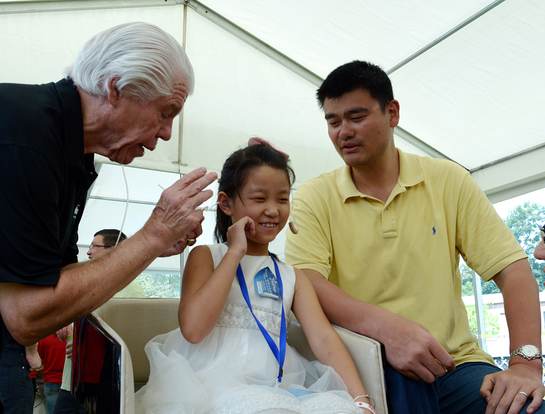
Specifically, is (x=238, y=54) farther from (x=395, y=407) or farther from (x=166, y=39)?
(x=395, y=407)

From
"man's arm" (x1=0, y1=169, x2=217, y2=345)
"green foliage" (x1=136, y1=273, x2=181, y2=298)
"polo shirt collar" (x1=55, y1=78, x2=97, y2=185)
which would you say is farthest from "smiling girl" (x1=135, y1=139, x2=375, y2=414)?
"green foliage" (x1=136, y1=273, x2=181, y2=298)

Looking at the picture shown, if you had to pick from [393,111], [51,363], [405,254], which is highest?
[393,111]

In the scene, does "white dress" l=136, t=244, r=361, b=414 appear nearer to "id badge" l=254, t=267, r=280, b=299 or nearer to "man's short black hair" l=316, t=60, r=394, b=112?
"id badge" l=254, t=267, r=280, b=299

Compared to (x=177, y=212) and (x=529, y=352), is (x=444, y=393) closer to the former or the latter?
(x=529, y=352)

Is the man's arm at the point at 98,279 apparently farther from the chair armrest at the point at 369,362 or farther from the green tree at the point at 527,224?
the green tree at the point at 527,224

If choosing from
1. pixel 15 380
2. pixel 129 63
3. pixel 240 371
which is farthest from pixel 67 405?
pixel 129 63

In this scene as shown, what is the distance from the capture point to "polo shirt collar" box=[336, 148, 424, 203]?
1.67 meters

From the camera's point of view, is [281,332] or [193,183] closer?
[193,183]

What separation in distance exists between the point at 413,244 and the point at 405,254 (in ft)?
0.15

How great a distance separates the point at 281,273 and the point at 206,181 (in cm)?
51

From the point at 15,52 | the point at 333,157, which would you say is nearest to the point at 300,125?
the point at 333,157

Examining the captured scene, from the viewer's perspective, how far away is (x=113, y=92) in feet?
3.67

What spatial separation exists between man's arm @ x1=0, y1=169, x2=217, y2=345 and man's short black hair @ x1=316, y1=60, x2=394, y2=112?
841 mm

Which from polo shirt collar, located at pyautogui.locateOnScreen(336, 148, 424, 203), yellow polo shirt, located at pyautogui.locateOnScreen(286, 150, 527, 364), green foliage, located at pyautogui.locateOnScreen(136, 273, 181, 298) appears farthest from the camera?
green foliage, located at pyautogui.locateOnScreen(136, 273, 181, 298)
